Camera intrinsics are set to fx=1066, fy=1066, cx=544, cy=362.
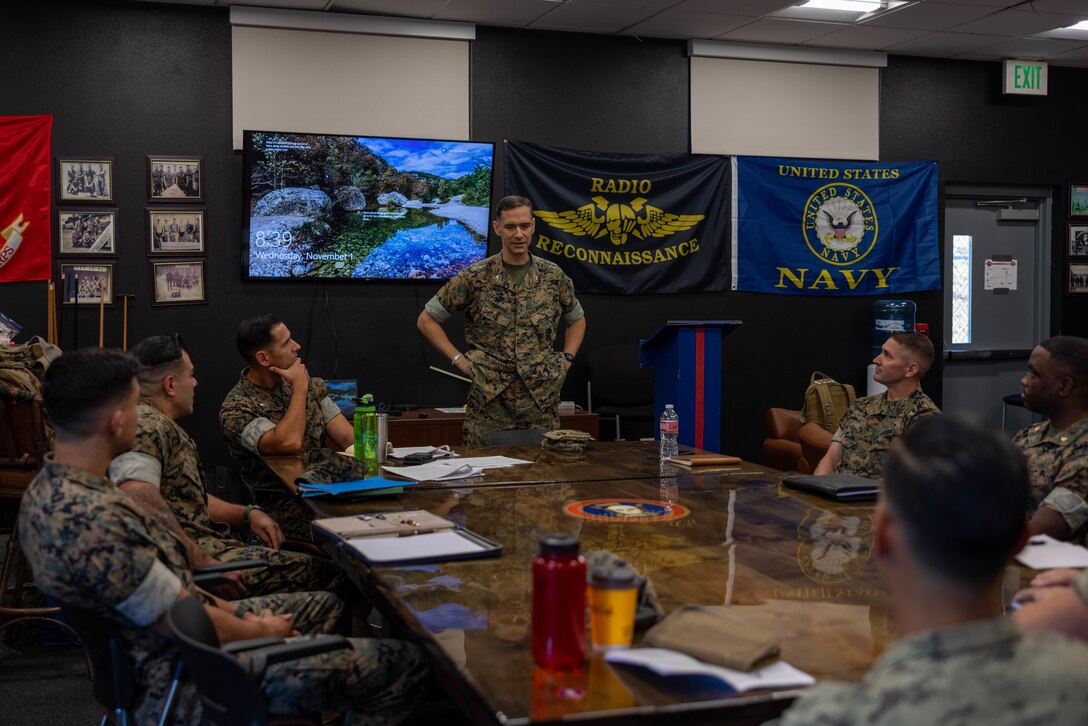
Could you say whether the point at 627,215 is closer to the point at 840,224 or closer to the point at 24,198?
the point at 840,224

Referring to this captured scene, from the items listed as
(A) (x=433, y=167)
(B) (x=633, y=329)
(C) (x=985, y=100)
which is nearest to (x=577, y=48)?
(A) (x=433, y=167)

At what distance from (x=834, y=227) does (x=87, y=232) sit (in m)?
5.04

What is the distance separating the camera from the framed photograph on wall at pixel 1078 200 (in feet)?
27.9

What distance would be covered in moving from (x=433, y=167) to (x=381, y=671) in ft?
15.7

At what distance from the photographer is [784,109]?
7.66 m

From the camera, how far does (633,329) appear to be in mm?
7336

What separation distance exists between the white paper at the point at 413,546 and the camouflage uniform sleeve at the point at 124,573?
0.44m

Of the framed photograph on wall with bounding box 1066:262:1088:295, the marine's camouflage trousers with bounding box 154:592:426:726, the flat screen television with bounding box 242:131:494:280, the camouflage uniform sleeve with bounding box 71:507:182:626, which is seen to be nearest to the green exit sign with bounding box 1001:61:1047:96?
the framed photograph on wall with bounding box 1066:262:1088:295

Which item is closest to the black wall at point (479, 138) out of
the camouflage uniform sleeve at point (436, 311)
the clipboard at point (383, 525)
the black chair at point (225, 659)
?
the camouflage uniform sleeve at point (436, 311)

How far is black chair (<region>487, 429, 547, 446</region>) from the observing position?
4.70m

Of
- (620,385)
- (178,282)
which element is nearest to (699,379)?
(620,385)

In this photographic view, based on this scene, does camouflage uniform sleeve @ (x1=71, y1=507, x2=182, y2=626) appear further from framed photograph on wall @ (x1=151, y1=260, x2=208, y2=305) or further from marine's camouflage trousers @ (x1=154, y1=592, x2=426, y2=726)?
framed photograph on wall @ (x1=151, y1=260, x2=208, y2=305)

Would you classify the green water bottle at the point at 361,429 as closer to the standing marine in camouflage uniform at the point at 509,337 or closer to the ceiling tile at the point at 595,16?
the standing marine in camouflage uniform at the point at 509,337

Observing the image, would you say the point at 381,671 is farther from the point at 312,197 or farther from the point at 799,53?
the point at 799,53
